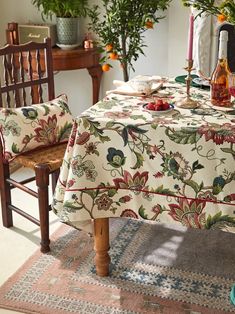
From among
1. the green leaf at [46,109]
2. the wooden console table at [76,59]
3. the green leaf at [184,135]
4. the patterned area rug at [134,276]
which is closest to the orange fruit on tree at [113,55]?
the wooden console table at [76,59]

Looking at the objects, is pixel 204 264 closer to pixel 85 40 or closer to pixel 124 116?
pixel 124 116

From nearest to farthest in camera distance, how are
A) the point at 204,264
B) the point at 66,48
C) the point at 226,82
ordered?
the point at 226,82 → the point at 204,264 → the point at 66,48

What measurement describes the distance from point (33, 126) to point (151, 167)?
2.69 feet

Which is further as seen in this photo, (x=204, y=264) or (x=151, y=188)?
Result: (x=204, y=264)

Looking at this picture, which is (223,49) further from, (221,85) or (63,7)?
(63,7)

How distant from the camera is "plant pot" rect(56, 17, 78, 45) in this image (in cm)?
374

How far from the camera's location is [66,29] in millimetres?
3748

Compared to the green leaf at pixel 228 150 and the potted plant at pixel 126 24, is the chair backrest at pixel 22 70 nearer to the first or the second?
the potted plant at pixel 126 24

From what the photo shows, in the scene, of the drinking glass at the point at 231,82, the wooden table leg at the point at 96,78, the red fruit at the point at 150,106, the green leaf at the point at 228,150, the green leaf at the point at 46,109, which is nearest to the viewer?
the green leaf at the point at 228,150

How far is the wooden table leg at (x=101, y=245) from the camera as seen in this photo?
6.99 ft

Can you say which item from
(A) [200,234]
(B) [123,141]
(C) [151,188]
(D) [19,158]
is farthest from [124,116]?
(A) [200,234]

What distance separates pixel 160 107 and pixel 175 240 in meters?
0.87

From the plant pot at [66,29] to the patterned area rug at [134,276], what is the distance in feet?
5.50

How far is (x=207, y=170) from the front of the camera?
182cm
